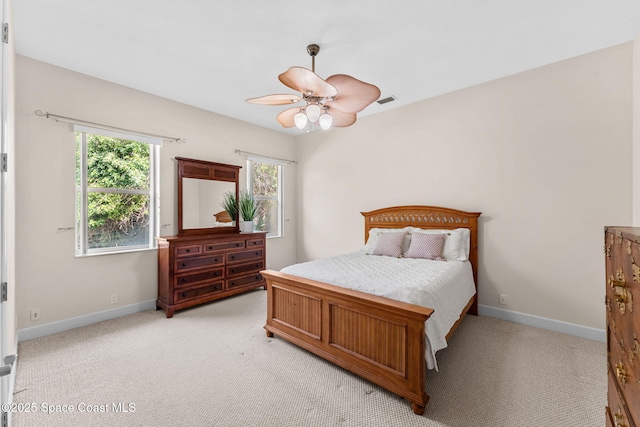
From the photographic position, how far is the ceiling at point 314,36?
204cm

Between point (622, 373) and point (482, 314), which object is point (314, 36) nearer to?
point (622, 373)

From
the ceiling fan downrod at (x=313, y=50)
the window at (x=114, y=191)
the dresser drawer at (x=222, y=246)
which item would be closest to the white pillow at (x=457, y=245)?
the ceiling fan downrod at (x=313, y=50)

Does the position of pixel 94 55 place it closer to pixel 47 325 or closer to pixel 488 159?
pixel 47 325

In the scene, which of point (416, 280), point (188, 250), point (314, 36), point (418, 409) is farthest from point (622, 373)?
point (188, 250)

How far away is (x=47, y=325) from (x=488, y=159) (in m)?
5.05

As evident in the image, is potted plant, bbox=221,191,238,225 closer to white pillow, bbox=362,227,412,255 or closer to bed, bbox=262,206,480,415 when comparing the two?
bed, bbox=262,206,480,415

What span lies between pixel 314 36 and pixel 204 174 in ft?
8.08

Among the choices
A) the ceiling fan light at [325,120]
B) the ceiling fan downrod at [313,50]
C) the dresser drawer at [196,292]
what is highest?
the ceiling fan downrod at [313,50]

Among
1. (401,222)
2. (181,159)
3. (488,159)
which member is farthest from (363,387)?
(181,159)

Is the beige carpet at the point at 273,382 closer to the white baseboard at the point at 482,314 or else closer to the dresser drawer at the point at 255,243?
the white baseboard at the point at 482,314

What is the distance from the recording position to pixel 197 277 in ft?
11.4

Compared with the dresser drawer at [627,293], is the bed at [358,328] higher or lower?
lower

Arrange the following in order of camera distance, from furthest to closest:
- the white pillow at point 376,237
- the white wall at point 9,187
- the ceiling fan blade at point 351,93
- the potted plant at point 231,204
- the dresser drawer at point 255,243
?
the potted plant at point 231,204 < the dresser drawer at point 255,243 < the white pillow at point 376,237 < the ceiling fan blade at point 351,93 < the white wall at point 9,187

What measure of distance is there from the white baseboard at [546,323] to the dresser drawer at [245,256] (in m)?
3.03
